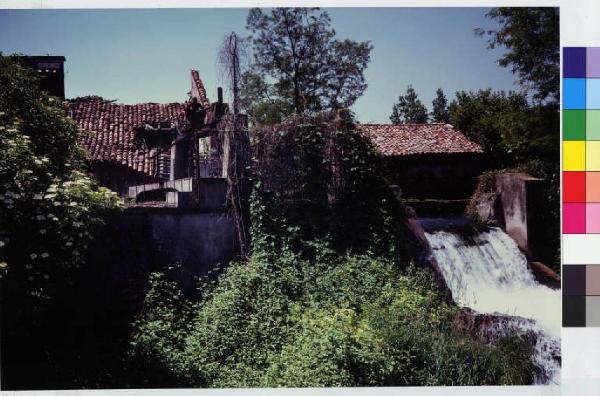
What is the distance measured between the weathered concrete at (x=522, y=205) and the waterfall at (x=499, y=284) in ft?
0.43

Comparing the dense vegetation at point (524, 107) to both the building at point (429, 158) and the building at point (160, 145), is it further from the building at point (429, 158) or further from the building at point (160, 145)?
the building at point (160, 145)

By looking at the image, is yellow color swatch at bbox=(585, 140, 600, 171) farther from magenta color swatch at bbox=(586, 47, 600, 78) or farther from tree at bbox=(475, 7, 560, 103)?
magenta color swatch at bbox=(586, 47, 600, 78)

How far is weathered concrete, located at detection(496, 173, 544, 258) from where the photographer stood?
6172 millimetres

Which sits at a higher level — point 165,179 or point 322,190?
point 165,179

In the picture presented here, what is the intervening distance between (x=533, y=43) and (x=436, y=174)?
187 cm

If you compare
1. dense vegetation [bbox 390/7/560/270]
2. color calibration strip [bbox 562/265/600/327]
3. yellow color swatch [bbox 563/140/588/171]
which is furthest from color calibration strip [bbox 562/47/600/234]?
color calibration strip [bbox 562/265/600/327]

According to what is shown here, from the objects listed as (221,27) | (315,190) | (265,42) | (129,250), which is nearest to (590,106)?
(315,190)

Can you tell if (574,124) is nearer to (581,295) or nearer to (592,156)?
(592,156)

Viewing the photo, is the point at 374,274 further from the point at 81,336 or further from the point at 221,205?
the point at 81,336

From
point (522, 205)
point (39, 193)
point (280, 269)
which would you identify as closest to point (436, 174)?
point (522, 205)

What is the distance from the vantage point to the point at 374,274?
6.07 metres

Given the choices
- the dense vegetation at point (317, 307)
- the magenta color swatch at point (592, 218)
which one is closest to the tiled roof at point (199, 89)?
the dense vegetation at point (317, 307)

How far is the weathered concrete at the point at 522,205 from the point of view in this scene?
20.2 ft

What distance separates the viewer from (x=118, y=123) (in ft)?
21.1
